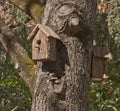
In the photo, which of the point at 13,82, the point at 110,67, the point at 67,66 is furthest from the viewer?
the point at 13,82

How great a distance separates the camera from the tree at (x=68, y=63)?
268 cm

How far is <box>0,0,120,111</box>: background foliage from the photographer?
5123mm

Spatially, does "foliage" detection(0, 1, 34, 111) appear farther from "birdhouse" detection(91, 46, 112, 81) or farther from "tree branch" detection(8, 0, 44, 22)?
"birdhouse" detection(91, 46, 112, 81)

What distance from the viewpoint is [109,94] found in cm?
534

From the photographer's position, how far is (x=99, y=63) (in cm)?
326

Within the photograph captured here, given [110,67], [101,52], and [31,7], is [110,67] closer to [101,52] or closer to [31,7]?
[31,7]

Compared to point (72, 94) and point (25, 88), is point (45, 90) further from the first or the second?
point (25, 88)

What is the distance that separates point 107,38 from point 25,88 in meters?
1.75

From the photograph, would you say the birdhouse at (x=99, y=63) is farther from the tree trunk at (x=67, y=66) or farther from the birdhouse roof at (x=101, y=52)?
the tree trunk at (x=67, y=66)

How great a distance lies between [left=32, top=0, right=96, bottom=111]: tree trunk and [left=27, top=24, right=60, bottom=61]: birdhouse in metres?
0.05

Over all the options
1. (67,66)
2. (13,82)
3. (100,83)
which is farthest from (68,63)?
(13,82)

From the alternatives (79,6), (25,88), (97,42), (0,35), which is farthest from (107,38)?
(79,6)

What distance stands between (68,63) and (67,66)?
0.07 ft

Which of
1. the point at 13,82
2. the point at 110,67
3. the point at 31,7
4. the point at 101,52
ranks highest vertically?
the point at 31,7
